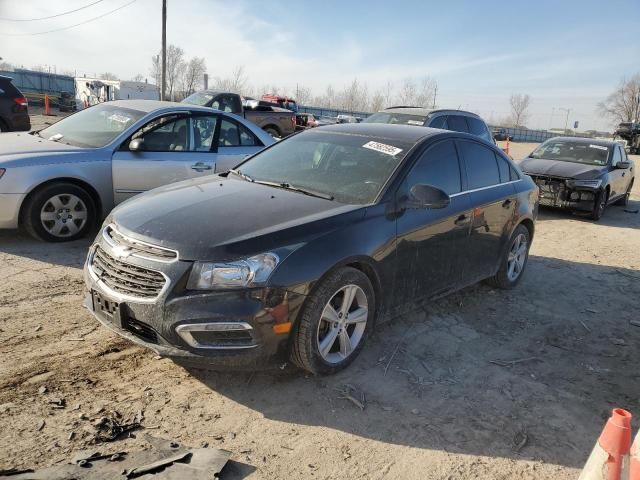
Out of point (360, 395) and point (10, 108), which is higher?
point (10, 108)

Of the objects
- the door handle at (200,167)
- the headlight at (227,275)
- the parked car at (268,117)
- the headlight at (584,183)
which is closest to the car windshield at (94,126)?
the door handle at (200,167)

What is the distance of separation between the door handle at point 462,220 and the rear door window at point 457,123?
596 cm

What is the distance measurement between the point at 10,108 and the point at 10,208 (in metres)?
6.81

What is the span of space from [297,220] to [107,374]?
1.55 meters

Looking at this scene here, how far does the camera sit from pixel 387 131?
15.1 ft

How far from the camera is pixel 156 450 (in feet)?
8.59

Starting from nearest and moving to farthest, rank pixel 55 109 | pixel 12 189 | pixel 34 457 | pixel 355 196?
1. pixel 34 457
2. pixel 355 196
3. pixel 12 189
4. pixel 55 109

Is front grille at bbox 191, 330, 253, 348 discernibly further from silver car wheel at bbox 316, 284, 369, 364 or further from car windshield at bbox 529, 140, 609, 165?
car windshield at bbox 529, 140, 609, 165

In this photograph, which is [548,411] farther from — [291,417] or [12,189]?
[12,189]

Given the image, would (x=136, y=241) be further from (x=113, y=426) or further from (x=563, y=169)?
(x=563, y=169)

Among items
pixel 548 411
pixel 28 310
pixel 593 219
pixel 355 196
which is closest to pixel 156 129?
pixel 28 310

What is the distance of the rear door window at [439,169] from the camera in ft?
13.5

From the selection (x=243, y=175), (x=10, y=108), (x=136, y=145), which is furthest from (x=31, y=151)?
(x=10, y=108)

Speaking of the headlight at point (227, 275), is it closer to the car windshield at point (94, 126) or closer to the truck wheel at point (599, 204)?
the car windshield at point (94, 126)
